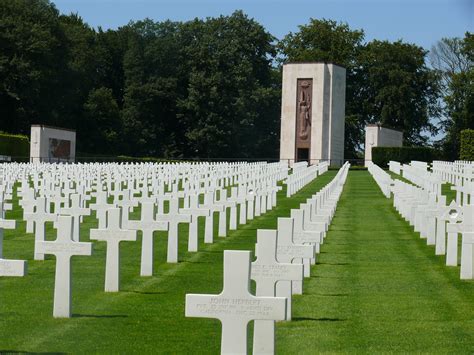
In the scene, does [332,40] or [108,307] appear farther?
[332,40]

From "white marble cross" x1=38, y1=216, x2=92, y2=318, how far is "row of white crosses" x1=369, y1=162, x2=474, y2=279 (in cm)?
507

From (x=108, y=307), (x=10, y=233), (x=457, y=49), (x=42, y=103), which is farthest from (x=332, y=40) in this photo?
(x=108, y=307)

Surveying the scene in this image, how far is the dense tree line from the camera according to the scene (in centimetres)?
7331

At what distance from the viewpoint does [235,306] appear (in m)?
6.59

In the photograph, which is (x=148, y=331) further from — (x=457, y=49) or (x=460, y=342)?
(x=457, y=49)

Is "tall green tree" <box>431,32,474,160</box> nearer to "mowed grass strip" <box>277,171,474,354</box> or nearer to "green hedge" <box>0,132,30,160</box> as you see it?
"green hedge" <box>0,132,30,160</box>

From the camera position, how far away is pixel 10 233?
61.0 ft

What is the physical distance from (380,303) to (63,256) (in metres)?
3.23

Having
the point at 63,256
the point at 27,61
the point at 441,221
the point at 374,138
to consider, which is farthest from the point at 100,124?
the point at 63,256

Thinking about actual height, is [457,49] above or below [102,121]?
above

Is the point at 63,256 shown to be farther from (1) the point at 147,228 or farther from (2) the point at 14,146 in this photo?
(2) the point at 14,146

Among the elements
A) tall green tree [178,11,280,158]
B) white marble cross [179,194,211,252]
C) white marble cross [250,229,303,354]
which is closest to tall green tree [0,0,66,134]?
tall green tree [178,11,280,158]

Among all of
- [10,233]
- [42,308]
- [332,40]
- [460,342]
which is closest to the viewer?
[460,342]

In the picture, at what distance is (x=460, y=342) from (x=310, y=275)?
14.3ft
